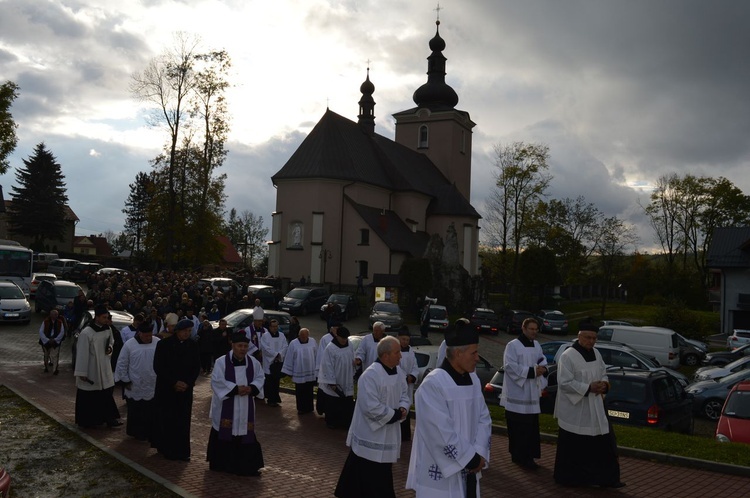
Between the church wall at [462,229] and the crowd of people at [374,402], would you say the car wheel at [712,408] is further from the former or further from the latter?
the church wall at [462,229]

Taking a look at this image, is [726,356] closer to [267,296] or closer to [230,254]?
[267,296]

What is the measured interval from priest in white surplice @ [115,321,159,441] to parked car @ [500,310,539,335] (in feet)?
87.7

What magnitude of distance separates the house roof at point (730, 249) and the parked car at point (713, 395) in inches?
945

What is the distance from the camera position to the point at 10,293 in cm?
2462

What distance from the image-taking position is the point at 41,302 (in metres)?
27.0

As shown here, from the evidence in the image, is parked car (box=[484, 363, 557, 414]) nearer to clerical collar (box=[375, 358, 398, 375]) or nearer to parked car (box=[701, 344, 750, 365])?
clerical collar (box=[375, 358, 398, 375])

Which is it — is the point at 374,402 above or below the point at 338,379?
above

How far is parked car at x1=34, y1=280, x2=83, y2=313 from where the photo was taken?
26.2m

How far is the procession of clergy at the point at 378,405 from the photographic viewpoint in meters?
5.07

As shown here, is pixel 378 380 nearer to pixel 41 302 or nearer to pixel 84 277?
pixel 41 302

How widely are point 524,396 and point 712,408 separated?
9.34m

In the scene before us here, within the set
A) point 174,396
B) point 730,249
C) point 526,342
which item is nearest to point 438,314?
point 730,249

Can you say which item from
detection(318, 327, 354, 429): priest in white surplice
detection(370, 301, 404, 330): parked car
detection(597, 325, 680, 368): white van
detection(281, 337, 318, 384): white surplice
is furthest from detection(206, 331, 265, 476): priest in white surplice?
detection(370, 301, 404, 330): parked car

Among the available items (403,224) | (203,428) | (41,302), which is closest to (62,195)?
(403,224)
